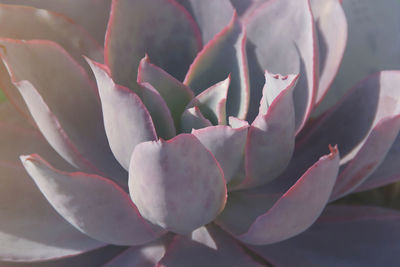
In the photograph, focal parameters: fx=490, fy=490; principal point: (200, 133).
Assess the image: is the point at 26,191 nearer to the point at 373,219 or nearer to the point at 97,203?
the point at 97,203

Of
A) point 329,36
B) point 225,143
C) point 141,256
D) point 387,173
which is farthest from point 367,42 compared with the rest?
point 141,256

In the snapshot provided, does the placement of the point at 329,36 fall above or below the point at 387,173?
above

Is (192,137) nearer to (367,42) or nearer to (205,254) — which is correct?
(205,254)

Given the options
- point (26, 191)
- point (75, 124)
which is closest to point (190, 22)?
point (75, 124)

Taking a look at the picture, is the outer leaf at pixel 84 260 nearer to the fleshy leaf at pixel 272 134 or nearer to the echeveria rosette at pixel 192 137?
the echeveria rosette at pixel 192 137

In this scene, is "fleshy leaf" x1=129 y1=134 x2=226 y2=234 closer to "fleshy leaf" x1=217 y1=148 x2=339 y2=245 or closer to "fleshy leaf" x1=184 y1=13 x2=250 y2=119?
"fleshy leaf" x1=217 y1=148 x2=339 y2=245
